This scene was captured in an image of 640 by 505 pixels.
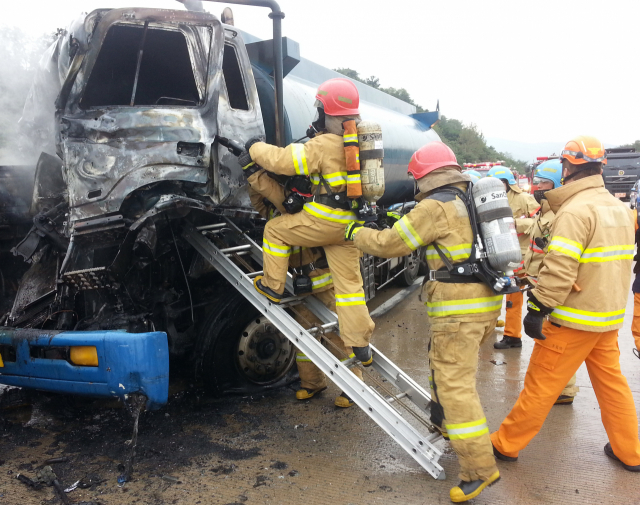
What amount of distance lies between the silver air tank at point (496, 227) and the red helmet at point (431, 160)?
0.81 feet

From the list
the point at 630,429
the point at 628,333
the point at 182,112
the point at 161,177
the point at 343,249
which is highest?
the point at 182,112

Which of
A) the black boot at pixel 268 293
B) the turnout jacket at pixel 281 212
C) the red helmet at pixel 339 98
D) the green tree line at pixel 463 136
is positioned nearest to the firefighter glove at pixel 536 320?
the turnout jacket at pixel 281 212

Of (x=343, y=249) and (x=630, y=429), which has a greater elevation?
(x=343, y=249)

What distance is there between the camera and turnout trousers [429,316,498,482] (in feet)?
8.86

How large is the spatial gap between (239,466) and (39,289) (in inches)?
67.2

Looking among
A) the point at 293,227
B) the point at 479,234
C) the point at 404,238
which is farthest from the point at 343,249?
the point at 479,234

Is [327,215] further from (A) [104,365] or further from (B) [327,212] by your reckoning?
(A) [104,365]

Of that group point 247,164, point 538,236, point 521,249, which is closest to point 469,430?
point 247,164

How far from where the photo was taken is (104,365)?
112 inches

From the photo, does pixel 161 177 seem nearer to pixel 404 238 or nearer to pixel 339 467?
pixel 404 238

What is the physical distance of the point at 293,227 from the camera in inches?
129

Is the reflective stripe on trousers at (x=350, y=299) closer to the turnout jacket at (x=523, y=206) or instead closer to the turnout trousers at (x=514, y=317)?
the turnout trousers at (x=514, y=317)

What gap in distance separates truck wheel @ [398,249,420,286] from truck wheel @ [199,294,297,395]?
4128 millimetres

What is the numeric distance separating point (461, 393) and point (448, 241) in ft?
2.66
